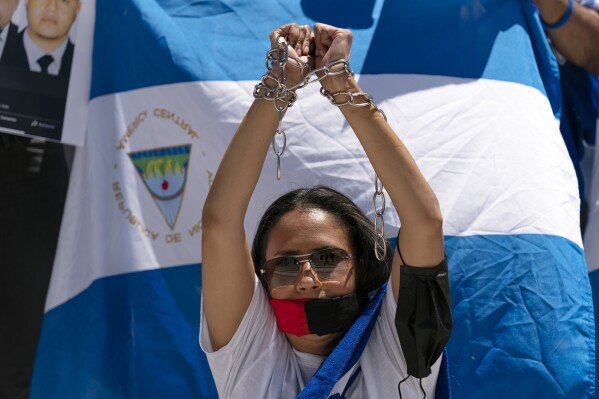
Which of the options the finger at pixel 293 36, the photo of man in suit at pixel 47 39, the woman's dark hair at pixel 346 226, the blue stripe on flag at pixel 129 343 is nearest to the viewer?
the finger at pixel 293 36

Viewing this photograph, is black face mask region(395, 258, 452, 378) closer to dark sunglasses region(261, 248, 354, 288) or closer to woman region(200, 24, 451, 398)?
woman region(200, 24, 451, 398)

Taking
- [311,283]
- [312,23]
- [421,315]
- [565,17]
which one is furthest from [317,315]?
[565,17]

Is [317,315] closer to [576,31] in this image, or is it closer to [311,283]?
[311,283]

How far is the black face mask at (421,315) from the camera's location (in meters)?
1.56

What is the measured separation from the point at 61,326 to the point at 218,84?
71 centimetres

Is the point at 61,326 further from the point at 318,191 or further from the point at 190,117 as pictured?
the point at 318,191

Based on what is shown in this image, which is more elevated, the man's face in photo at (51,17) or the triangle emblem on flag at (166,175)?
the man's face in photo at (51,17)

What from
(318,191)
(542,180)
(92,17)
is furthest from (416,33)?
(92,17)

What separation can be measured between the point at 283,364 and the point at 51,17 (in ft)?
4.03

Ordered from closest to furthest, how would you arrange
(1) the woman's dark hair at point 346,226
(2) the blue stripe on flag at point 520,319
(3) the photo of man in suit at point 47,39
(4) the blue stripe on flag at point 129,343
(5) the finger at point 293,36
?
1. (5) the finger at point 293,36
2. (1) the woman's dark hair at point 346,226
3. (2) the blue stripe on flag at point 520,319
4. (4) the blue stripe on flag at point 129,343
5. (3) the photo of man in suit at point 47,39

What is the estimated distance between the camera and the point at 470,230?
2.18 metres

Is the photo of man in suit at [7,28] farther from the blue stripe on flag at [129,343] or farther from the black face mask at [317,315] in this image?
the black face mask at [317,315]

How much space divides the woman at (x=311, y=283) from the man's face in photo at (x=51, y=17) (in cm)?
96

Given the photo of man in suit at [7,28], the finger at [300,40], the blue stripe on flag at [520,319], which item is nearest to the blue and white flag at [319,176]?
the blue stripe on flag at [520,319]
